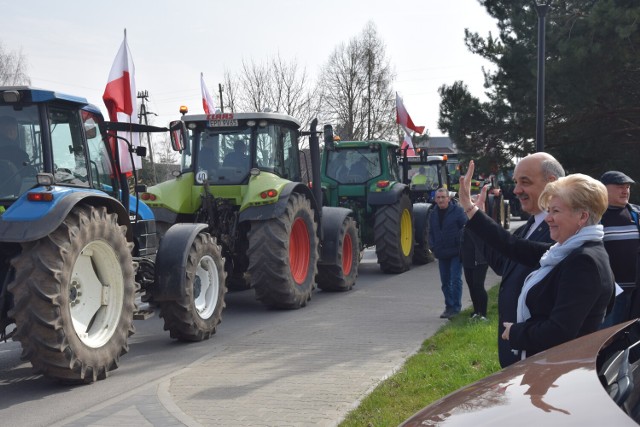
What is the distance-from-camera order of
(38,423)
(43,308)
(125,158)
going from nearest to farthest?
1. (38,423)
2. (43,308)
3. (125,158)

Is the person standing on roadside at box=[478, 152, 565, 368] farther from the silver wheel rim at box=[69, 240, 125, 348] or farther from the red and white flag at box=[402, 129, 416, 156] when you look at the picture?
the red and white flag at box=[402, 129, 416, 156]

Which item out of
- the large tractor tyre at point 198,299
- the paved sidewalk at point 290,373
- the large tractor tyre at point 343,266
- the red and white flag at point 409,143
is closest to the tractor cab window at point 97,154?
the large tractor tyre at point 198,299

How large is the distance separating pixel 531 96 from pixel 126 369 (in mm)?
14546

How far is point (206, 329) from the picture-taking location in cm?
872

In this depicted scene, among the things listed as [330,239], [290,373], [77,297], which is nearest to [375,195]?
[330,239]

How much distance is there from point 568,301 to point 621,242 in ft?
10.4

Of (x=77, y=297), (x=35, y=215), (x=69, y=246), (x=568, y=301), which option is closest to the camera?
(x=568, y=301)

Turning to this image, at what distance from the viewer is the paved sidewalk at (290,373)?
18.8 feet

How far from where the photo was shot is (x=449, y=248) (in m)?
9.88

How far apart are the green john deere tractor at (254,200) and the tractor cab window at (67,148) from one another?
9.96ft

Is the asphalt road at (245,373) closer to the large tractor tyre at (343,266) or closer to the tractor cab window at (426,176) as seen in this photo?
the large tractor tyre at (343,266)

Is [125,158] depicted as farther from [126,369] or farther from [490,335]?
[490,335]

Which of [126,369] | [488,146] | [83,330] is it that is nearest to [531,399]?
[83,330]

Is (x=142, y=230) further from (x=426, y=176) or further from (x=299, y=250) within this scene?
(x=426, y=176)
